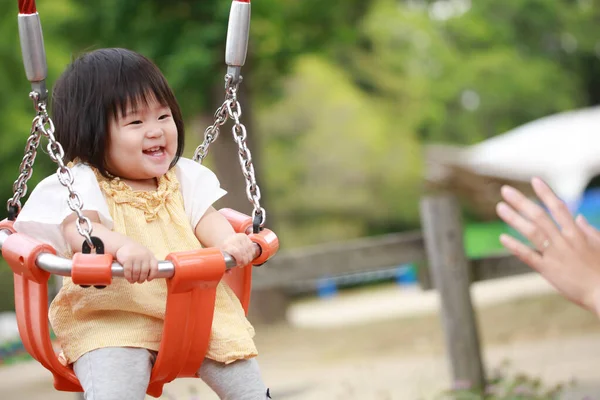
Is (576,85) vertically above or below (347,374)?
above

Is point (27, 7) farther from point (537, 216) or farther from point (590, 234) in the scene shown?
point (590, 234)

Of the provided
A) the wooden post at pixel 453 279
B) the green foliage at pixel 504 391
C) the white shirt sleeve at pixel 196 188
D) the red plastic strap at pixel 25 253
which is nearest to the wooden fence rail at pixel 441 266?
the wooden post at pixel 453 279

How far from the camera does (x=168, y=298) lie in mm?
2025

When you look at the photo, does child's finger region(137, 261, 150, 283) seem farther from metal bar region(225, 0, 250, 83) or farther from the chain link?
metal bar region(225, 0, 250, 83)

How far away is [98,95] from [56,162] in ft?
0.80

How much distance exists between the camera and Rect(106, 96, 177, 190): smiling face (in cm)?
217

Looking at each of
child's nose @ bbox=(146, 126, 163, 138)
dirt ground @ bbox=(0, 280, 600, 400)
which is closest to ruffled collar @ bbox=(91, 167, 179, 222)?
child's nose @ bbox=(146, 126, 163, 138)

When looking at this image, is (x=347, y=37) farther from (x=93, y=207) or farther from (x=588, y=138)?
(x=588, y=138)

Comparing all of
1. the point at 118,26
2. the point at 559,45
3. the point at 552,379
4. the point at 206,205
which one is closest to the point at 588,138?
the point at 559,45

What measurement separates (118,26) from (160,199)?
718 centimetres

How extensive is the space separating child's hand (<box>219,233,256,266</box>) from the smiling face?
0.84ft

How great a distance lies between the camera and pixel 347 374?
6.80m

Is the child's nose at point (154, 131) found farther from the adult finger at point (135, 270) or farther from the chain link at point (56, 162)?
the adult finger at point (135, 270)

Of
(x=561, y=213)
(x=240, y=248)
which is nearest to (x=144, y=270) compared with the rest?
(x=240, y=248)
